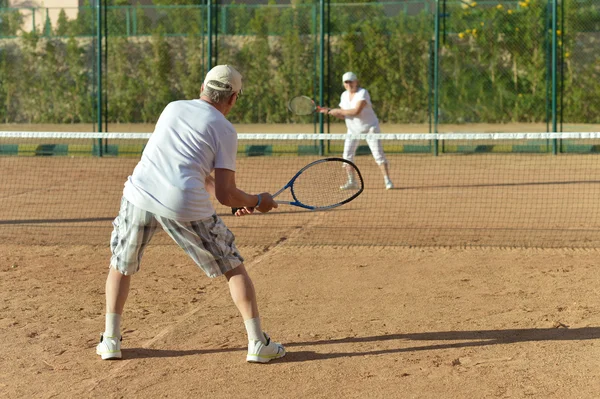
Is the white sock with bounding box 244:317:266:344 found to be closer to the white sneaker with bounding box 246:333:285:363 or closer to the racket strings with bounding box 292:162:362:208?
the white sneaker with bounding box 246:333:285:363

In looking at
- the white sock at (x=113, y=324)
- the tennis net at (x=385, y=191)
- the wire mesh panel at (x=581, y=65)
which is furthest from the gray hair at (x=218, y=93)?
the wire mesh panel at (x=581, y=65)

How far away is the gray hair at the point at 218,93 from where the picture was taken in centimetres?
499

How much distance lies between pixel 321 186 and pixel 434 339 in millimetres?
1329

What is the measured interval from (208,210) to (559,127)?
1544 cm

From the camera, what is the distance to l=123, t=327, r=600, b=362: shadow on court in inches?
211

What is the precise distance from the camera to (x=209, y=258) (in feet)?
16.7

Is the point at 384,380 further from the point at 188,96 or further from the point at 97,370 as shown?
the point at 188,96

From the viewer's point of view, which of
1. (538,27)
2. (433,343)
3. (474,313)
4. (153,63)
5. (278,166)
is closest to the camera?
(433,343)

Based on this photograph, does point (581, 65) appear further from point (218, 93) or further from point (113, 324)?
point (113, 324)

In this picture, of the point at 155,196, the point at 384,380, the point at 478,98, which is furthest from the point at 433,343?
the point at 478,98

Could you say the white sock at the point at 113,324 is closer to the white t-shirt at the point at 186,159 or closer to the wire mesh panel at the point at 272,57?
the white t-shirt at the point at 186,159

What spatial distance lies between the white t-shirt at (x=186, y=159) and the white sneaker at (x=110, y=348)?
792mm

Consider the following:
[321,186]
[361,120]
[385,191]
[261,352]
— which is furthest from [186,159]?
[385,191]

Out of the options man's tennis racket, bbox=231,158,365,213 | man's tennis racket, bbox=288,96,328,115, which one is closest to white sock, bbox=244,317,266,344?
man's tennis racket, bbox=231,158,365,213
